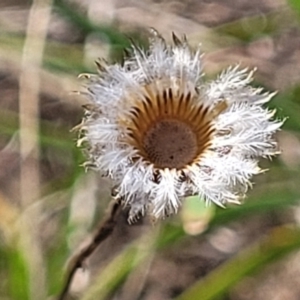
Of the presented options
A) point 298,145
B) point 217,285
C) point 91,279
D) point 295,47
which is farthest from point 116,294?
point 295,47

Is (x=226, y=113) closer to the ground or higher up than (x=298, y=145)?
higher up

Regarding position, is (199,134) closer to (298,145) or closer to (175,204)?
(175,204)

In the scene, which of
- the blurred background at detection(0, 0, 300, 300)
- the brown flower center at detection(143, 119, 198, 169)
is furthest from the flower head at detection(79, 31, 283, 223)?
the blurred background at detection(0, 0, 300, 300)

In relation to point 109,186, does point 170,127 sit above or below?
above

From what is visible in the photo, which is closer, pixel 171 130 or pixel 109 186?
pixel 171 130

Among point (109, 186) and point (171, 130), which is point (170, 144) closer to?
point (171, 130)

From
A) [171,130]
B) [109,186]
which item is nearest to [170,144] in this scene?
[171,130]
